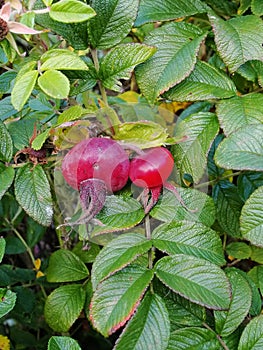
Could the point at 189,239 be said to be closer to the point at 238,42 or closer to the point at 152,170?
the point at 152,170

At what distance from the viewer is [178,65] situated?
965 millimetres

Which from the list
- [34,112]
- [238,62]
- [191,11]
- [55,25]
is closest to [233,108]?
[238,62]

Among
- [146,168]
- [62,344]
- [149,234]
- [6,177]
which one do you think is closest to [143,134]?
[146,168]

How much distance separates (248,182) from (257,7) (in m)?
0.36

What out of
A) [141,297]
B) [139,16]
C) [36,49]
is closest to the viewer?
[141,297]

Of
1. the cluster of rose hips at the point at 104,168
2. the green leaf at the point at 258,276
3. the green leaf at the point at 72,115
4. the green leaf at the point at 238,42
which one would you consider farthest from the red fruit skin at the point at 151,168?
the green leaf at the point at 258,276

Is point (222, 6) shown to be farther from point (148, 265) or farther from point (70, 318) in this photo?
point (70, 318)

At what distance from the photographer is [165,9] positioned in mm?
1044

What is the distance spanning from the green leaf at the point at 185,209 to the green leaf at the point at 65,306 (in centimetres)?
34

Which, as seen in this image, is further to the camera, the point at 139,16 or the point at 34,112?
the point at 34,112

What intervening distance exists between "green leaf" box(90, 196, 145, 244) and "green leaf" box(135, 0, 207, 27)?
35 cm

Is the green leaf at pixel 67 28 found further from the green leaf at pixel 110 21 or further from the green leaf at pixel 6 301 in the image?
the green leaf at pixel 6 301

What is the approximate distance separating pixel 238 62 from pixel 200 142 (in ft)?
0.52

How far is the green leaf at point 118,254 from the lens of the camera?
822 millimetres
